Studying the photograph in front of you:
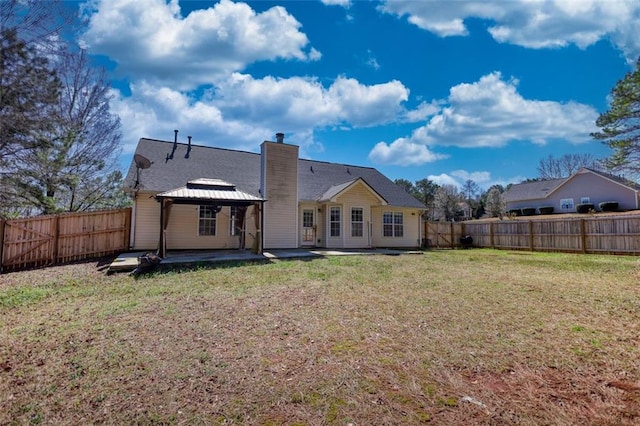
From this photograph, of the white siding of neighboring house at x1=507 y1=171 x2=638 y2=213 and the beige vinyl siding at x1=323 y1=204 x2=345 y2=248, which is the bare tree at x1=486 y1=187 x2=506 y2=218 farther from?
the beige vinyl siding at x1=323 y1=204 x2=345 y2=248

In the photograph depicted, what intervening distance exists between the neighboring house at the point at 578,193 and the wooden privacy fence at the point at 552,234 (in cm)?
1132

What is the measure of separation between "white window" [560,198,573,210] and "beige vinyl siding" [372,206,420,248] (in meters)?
21.5

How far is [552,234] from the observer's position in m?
18.7

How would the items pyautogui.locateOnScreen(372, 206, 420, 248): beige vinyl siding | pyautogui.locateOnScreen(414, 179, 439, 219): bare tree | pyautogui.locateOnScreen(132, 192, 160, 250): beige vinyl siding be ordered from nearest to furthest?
1. pyautogui.locateOnScreen(132, 192, 160, 250): beige vinyl siding
2. pyautogui.locateOnScreen(372, 206, 420, 248): beige vinyl siding
3. pyautogui.locateOnScreen(414, 179, 439, 219): bare tree

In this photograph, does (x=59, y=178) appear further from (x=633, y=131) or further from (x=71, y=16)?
(x=633, y=131)

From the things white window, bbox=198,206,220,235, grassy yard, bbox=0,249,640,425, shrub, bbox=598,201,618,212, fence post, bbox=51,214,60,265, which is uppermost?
shrub, bbox=598,201,618,212

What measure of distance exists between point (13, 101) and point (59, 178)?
14.2 feet

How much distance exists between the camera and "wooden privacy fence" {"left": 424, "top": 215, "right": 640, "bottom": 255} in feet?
52.0

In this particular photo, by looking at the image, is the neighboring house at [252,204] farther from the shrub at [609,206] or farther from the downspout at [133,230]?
the shrub at [609,206]

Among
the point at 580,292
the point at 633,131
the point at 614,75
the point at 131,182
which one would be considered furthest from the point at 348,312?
the point at 614,75

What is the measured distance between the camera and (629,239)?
15.6 meters

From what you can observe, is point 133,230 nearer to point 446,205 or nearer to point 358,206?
point 358,206

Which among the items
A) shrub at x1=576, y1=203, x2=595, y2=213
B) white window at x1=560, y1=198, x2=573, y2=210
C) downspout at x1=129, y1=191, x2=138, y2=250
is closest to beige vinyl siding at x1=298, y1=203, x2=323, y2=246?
downspout at x1=129, y1=191, x2=138, y2=250

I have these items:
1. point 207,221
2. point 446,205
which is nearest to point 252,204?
point 207,221
